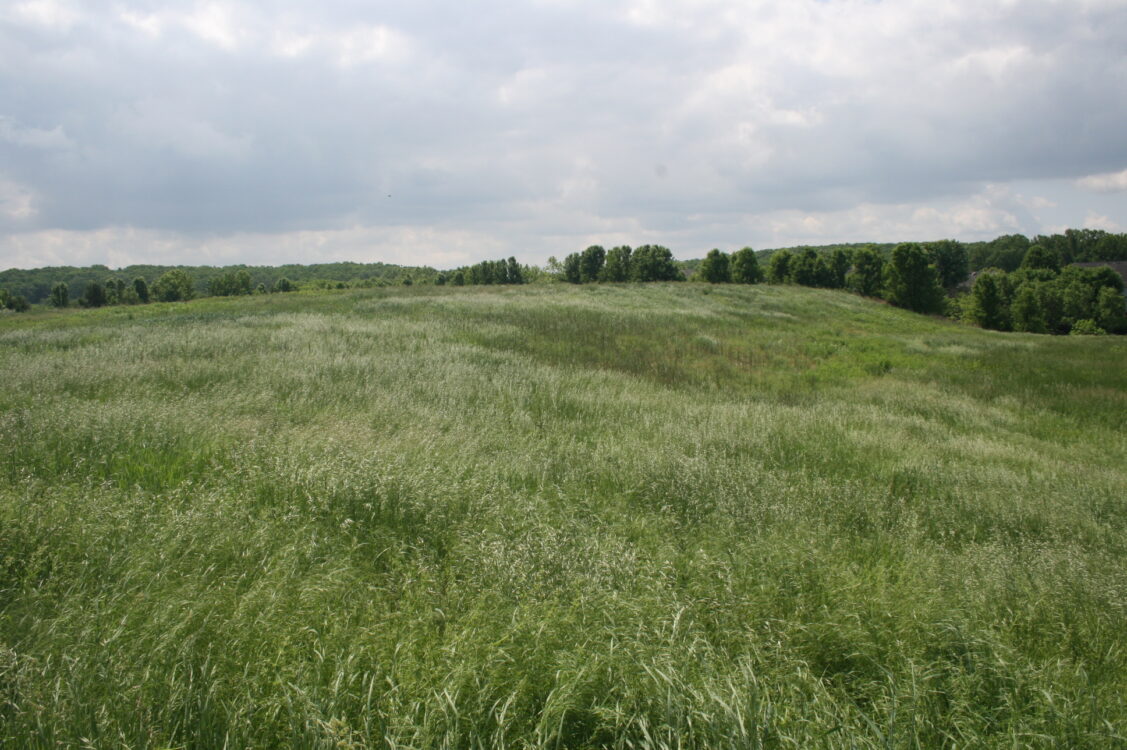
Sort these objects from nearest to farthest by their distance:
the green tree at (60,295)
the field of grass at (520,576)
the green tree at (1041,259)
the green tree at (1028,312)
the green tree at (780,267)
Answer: the field of grass at (520,576) → the green tree at (1028,312) → the green tree at (60,295) → the green tree at (780,267) → the green tree at (1041,259)

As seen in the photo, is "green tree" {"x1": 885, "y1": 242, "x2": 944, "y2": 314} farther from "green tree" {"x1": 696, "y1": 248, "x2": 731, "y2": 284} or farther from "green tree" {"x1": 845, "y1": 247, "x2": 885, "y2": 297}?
"green tree" {"x1": 696, "y1": 248, "x2": 731, "y2": 284}

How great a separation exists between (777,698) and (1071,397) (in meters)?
16.6

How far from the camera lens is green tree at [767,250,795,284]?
A: 238ft

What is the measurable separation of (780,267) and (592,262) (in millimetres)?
28964

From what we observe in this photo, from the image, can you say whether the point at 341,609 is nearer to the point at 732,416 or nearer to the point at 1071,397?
the point at 732,416

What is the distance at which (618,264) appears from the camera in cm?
8212

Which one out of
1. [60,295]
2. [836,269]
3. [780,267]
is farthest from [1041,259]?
[60,295]

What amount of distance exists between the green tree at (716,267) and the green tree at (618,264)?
1180 centimetres

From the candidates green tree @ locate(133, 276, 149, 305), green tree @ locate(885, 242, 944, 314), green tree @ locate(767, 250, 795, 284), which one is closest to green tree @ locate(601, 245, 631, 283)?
green tree @ locate(767, 250, 795, 284)

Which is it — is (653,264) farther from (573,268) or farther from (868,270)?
(868,270)

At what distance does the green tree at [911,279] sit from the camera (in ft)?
176

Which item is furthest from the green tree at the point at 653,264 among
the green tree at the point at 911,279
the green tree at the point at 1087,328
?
the green tree at the point at 1087,328

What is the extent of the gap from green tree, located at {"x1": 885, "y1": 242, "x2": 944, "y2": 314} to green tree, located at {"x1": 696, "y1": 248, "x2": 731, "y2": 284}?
964 inches

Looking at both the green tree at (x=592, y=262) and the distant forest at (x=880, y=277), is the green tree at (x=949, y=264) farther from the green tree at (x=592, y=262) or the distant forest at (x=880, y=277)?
the green tree at (x=592, y=262)
